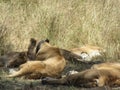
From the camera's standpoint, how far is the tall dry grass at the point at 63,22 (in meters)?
11.5

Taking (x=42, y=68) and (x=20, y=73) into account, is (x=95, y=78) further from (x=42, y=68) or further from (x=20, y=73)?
(x=20, y=73)

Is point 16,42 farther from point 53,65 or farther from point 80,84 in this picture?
point 80,84

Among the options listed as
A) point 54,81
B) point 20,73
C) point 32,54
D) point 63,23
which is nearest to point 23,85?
point 54,81

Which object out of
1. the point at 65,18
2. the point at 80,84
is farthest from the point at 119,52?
the point at 80,84

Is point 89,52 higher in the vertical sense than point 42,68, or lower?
lower

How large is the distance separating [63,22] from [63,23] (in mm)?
32

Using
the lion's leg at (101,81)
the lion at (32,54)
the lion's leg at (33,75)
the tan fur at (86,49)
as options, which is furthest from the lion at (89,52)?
the lion's leg at (101,81)

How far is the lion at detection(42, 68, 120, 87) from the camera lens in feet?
23.4

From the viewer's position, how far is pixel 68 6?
42.6ft

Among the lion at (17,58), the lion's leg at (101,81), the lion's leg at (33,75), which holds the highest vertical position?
the lion's leg at (101,81)

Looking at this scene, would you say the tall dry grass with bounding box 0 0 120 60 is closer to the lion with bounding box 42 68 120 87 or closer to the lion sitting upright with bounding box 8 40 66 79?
the lion sitting upright with bounding box 8 40 66 79

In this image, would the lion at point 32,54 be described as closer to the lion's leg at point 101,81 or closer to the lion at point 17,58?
the lion at point 17,58

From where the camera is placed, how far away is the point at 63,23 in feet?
40.4

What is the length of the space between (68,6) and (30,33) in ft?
5.61
